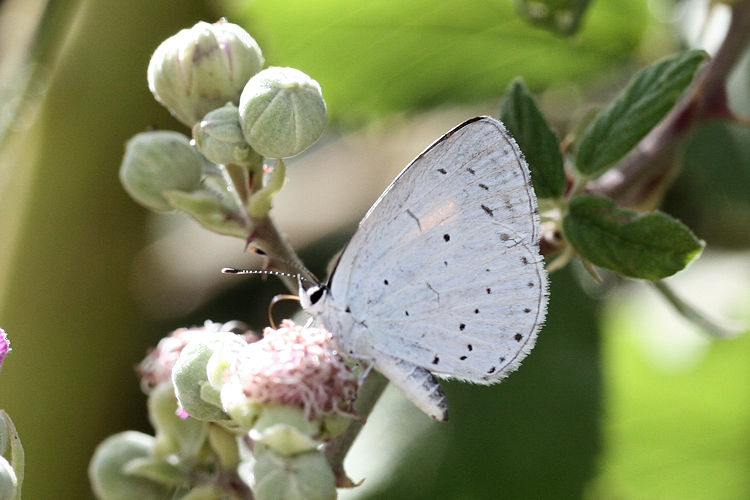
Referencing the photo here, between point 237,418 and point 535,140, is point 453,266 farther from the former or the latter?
point 237,418

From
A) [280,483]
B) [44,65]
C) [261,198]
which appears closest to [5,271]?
[44,65]

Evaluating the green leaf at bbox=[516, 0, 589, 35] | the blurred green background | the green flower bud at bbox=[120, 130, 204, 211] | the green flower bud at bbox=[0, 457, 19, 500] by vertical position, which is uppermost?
the green flower bud at bbox=[120, 130, 204, 211]

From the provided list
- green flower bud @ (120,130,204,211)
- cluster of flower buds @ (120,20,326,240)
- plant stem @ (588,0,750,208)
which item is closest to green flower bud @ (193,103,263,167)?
cluster of flower buds @ (120,20,326,240)

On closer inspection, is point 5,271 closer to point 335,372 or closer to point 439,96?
point 439,96

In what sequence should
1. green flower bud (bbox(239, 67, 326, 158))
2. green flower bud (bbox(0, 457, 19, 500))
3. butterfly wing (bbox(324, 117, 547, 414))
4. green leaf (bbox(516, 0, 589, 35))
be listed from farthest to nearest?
green leaf (bbox(516, 0, 589, 35)) < butterfly wing (bbox(324, 117, 547, 414)) < green flower bud (bbox(239, 67, 326, 158)) < green flower bud (bbox(0, 457, 19, 500))

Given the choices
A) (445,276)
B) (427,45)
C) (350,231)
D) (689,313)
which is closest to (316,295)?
(445,276)

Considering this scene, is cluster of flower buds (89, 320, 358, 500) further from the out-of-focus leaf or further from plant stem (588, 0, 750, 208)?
the out-of-focus leaf
